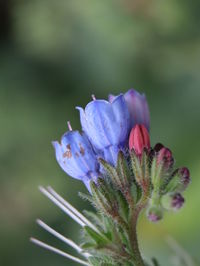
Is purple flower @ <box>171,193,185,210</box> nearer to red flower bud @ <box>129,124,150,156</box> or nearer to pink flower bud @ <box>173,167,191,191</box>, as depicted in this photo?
pink flower bud @ <box>173,167,191,191</box>

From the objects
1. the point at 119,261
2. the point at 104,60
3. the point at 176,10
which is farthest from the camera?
the point at 104,60

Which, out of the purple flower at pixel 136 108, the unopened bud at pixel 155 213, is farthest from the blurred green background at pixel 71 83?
the unopened bud at pixel 155 213

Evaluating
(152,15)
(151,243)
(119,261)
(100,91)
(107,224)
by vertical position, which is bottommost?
(119,261)

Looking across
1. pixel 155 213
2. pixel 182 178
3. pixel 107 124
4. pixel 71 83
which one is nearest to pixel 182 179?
pixel 182 178

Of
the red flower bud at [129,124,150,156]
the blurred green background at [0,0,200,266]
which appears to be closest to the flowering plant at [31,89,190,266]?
the red flower bud at [129,124,150,156]

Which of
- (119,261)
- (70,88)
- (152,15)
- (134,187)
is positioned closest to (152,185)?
(134,187)

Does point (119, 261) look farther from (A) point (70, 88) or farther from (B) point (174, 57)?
(A) point (70, 88)

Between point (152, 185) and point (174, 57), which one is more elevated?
point (174, 57)

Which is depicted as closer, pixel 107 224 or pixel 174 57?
pixel 107 224
